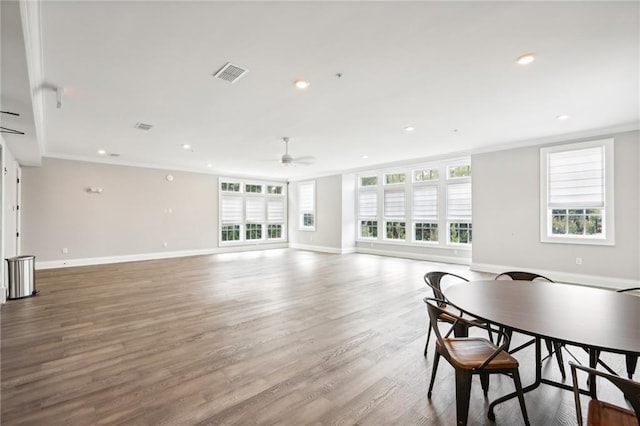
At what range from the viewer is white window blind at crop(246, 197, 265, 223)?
35.7 ft

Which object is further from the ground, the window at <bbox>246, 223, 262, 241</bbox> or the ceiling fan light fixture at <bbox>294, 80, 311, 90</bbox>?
the ceiling fan light fixture at <bbox>294, 80, 311, 90</bbox>

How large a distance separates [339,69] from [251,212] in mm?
8482

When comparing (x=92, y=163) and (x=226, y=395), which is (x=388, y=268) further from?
(x=92, y=163)

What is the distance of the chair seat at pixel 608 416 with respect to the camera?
1.30m

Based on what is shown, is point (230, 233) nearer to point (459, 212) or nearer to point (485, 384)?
point (459, 212)

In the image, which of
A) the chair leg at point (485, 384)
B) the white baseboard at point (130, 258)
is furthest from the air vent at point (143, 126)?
the chair leg at point (485, 384)

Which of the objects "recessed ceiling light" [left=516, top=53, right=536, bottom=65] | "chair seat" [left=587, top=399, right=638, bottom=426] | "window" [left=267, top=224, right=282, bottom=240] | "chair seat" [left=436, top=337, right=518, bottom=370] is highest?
"recessed ceiling light" [left=516, top=53, right=536, bottom=65]

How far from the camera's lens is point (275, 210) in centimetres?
1167

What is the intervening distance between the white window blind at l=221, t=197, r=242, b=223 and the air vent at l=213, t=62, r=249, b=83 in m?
7.40

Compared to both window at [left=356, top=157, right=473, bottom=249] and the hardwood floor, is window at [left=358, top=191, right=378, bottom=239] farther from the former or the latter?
the hardwood floor

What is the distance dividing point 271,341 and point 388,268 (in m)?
4.58

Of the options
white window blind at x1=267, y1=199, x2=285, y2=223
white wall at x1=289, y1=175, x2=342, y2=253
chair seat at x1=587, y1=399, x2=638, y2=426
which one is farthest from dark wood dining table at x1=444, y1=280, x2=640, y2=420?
white window blind at x1=267, y1=199, x2=285, y2=223

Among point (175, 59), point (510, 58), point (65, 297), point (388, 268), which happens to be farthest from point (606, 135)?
point (65, 297)

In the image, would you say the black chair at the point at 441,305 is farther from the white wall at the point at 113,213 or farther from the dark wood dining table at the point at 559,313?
the white wall at the point at 113,213
